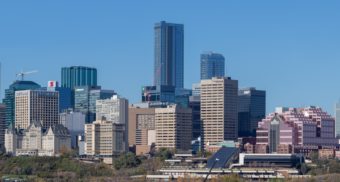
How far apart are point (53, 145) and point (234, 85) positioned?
57.7ft

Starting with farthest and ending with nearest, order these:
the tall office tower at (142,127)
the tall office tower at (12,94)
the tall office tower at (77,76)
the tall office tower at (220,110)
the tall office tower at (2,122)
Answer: the tall office tower at (77,76) → the tall office tower at (12,94) → the tall office tower at (2,122) → the tall office tower at (142,127) → the tall office tower at (220,110)

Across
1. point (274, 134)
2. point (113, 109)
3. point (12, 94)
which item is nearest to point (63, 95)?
point (12, 94)

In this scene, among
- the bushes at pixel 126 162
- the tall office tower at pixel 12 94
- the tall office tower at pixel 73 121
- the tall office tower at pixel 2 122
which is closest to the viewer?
the bushes at pixel 126 162

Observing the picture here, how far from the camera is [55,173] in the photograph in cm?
7631

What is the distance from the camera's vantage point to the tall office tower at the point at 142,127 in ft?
371

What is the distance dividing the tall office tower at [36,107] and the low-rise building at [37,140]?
579 cm

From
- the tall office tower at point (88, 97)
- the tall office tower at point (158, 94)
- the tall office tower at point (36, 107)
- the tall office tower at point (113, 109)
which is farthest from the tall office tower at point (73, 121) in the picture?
the tall office tower at point (158, 94)

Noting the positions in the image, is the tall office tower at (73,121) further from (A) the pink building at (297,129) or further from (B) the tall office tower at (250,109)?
(A) the pink building at (297,129)

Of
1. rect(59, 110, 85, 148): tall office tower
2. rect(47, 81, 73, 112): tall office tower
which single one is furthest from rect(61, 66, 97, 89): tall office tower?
rect(59, 110, 85, 148): tall office tower

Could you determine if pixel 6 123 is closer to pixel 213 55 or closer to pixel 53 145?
pixel 53 145

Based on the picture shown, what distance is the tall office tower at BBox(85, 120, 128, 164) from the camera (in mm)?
101688

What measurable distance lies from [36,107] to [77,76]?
94.7 feet

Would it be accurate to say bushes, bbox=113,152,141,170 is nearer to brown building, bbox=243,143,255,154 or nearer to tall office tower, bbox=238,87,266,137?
brown building, bbox=243,143,255,154

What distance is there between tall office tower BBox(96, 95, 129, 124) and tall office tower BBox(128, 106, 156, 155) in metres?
1.67
